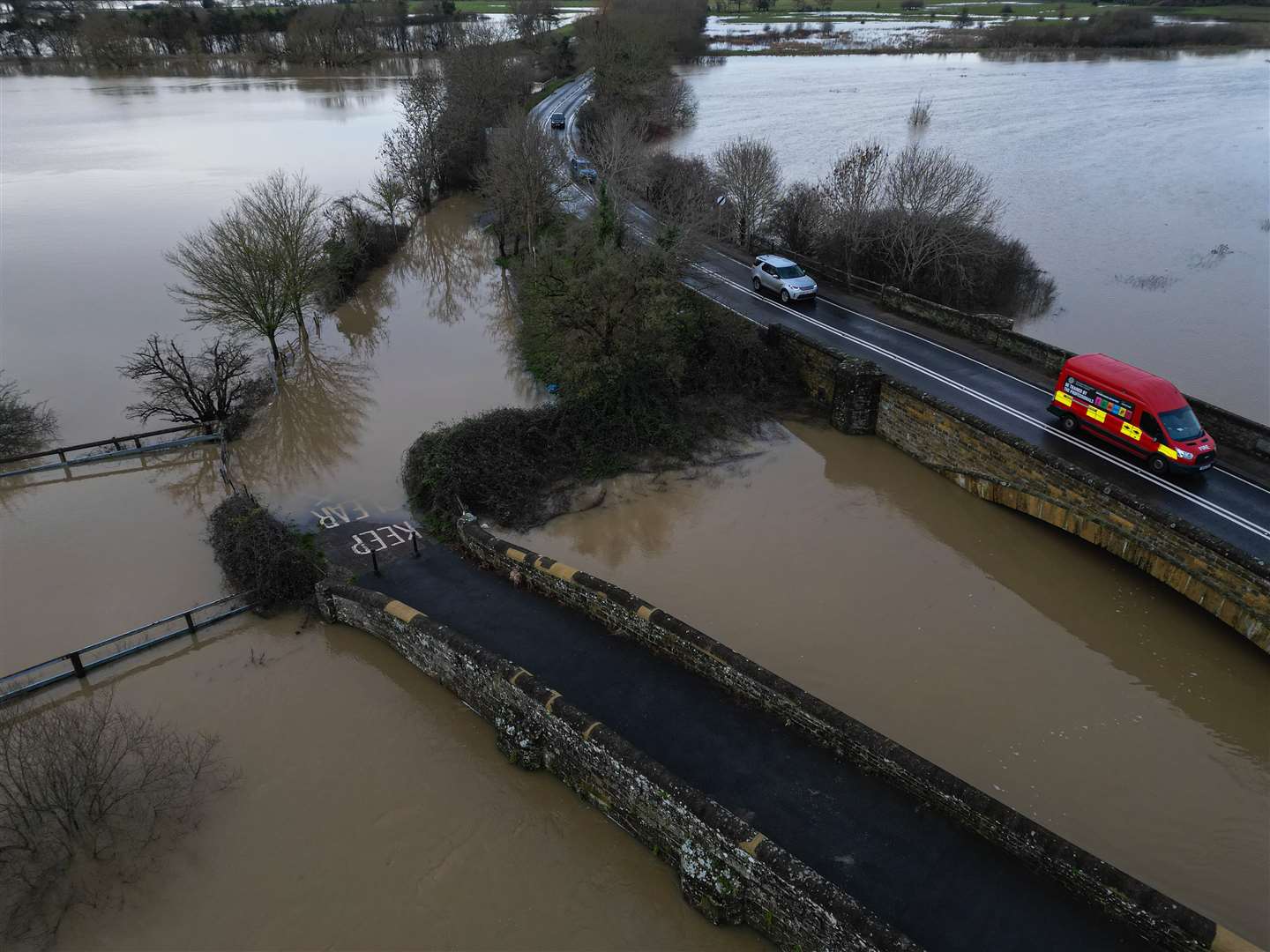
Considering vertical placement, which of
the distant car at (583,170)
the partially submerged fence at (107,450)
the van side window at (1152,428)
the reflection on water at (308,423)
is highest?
the distant car at (583,170)

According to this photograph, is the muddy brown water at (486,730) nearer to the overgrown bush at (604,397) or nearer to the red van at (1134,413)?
the overgrown bush at (604,397)

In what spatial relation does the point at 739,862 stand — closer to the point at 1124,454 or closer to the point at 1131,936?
the point at 1131,936

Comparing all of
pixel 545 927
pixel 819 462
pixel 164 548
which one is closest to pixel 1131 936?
pixel 545 927

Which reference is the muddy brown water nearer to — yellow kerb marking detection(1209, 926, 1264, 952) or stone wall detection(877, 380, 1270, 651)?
stone wall detection(877, 380, 1270, 651)

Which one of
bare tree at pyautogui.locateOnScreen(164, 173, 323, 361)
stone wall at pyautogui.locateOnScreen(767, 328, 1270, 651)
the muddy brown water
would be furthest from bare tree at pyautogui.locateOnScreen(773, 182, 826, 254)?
bare tree at pyautogui.locateOnScreen(164, 173, 323, 361)

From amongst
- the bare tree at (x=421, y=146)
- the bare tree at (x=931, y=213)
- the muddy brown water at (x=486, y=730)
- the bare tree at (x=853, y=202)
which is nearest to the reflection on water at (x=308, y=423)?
the muddy brown water at (x=486, y=730)

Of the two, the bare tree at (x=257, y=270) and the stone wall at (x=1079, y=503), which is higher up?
the bare tree at (x=257, y=270)

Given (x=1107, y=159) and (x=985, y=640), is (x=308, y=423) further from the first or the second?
(x=1107, y=159)

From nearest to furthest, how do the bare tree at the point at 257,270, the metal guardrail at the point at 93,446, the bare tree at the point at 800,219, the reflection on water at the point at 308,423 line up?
the metal guardrail at the point at 93,446
the reflection on water at the point at 308,423
the bare tree at the point at 257,270
the bare tree at the point at 800,219
